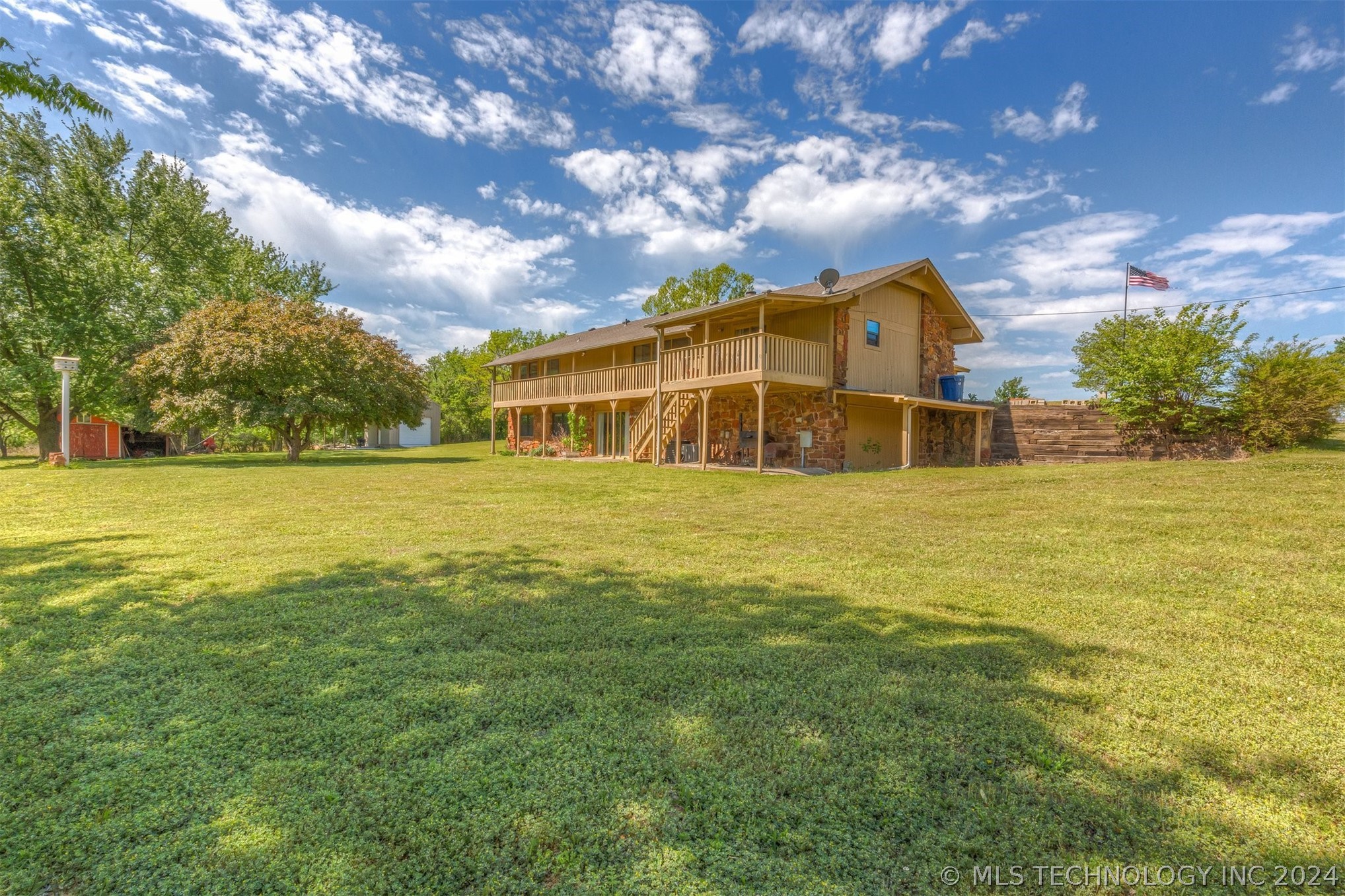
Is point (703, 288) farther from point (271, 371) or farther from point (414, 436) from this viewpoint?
point (271, 371)

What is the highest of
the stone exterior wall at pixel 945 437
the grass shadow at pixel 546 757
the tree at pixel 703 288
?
the tree at pixel 703 288

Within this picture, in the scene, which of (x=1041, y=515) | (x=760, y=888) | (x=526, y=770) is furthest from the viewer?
(x=1041, y=515)

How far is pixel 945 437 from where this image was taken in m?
17.6

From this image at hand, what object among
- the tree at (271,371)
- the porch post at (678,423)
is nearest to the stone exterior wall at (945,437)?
the porch post at (678,423)

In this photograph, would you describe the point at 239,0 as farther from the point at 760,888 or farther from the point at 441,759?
the point at 760,888

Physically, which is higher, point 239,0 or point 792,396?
point 239,0

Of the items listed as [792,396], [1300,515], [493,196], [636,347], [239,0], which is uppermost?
[493,196]

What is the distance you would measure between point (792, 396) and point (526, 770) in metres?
14.6

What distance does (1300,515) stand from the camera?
220 inches

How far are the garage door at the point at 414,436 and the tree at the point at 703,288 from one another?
17323 millimetres

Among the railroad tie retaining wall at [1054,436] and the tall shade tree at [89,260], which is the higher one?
the tall shade tree at [89,260]

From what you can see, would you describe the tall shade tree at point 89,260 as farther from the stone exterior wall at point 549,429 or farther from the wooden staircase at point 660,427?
the wooden staircase at point 660,427

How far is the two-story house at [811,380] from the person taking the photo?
14219mm

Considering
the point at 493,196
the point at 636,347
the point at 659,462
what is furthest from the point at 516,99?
the point at 659,462
